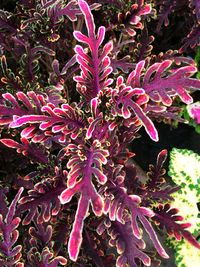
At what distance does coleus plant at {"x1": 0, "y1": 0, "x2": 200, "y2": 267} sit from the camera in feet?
2.67

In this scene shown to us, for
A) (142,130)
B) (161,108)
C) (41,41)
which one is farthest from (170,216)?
(142,130)

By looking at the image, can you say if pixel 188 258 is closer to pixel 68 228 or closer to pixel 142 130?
pixel 68 228

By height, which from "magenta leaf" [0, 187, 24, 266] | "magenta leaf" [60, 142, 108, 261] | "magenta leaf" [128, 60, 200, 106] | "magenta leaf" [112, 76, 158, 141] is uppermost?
"magenta leaf" [128, 60, 200, 106]

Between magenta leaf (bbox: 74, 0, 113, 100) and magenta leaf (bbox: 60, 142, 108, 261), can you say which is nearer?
magenta leaf (bbox: 60, 142, 108, 261)

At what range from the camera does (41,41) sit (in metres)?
1.10

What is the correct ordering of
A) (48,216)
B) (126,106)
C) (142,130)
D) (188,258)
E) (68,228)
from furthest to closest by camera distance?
1. (142,130)
2. (188,258)
3. (68,228)
4. (48,216)
5. (126,106)

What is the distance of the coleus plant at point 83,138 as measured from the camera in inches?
32.0

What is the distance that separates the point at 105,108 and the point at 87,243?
38 centimetres

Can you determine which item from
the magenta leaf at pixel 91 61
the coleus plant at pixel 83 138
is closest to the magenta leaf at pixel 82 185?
the coleus plant at pixel 83 138

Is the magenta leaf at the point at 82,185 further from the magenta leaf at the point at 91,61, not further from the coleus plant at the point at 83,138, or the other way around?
the magenta leaf at the point at 91,61

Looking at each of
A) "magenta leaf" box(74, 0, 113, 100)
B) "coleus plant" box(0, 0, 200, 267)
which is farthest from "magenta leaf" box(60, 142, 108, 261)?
"magenta leaf" box(74, 0, 113, 100)

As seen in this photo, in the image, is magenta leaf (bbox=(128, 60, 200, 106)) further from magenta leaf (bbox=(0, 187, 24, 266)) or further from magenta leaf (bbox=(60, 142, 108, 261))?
magenta leaf (bbox=(0, 187, 24, 266))

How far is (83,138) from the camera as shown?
2.95 feet

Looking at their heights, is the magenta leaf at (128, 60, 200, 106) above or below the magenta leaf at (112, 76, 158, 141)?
above
